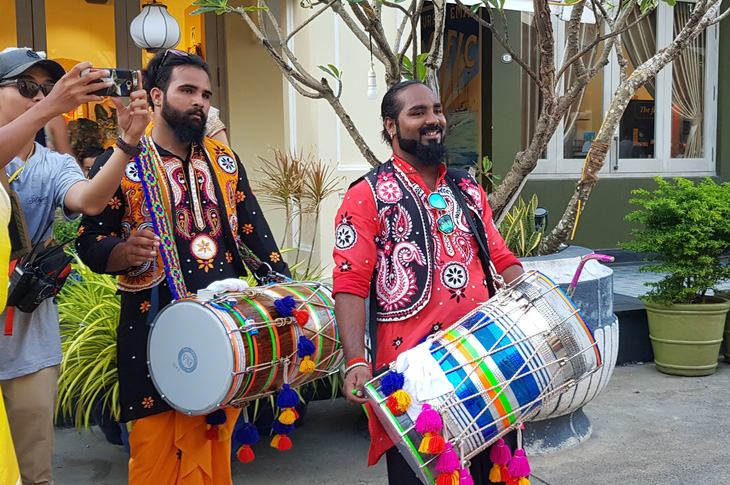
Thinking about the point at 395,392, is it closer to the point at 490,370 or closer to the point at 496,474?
the point at 490,370

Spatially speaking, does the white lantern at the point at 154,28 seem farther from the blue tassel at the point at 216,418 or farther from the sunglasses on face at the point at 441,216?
the sunglasses on face at the point at 441,216

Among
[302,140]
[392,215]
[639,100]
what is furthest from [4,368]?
[639,100]

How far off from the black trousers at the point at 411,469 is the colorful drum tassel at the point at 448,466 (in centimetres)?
35

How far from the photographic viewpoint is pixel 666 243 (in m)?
5.65

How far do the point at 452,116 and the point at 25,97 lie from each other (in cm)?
798

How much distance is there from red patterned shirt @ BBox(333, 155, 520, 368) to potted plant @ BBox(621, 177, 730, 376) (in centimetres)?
352

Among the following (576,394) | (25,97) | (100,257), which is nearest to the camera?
(25,97)

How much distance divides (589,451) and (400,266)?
2.35 m

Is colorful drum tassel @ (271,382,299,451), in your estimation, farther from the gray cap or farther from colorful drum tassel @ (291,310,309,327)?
the gray cap

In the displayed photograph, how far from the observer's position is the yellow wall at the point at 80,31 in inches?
328

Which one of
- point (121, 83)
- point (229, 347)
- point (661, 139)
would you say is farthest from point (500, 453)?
point (661, 139)

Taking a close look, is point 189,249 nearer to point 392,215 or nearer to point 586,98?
point 392,215

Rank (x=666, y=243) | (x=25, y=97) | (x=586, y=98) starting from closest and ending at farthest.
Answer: (x=25, y=97) → (x=666, y=243) → (x=586, y=98)

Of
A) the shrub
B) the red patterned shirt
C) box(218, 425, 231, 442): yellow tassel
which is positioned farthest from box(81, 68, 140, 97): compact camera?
the shrub
